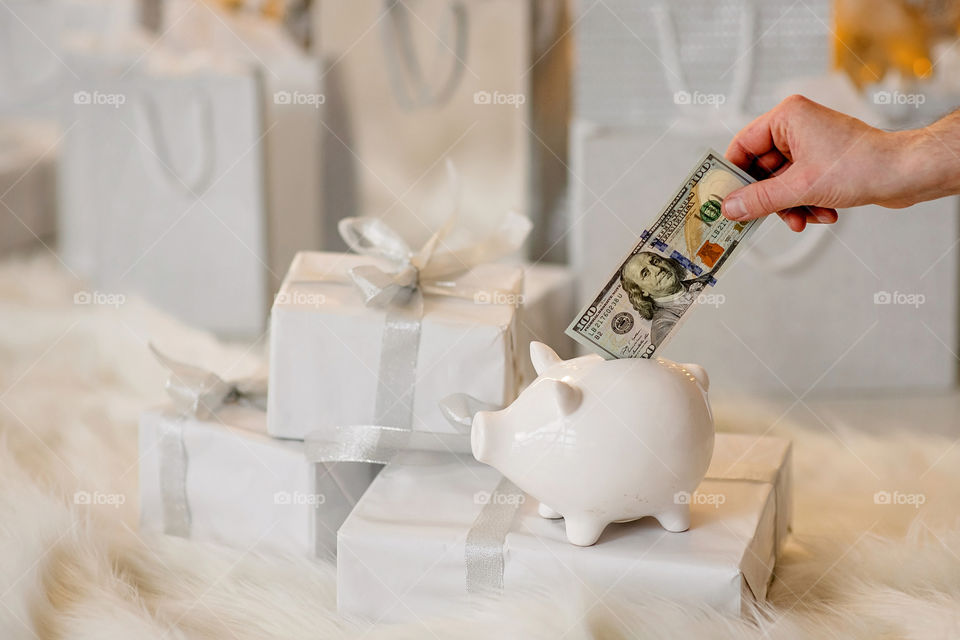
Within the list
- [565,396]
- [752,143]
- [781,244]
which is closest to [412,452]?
[565,396]

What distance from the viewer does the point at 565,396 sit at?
2.85 feet

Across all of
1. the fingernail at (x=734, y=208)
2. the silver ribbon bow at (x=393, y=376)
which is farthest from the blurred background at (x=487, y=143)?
the fingernail at (x=734, y=208)

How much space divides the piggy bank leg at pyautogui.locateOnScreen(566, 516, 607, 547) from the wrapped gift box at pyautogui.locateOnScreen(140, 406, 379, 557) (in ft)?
1.01

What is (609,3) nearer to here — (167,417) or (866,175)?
(866,175)

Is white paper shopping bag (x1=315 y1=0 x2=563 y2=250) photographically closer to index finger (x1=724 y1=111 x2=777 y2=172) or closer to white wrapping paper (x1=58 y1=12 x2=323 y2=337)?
white wrapping paper (x1=58 y1=12 x2=323 y2=337)

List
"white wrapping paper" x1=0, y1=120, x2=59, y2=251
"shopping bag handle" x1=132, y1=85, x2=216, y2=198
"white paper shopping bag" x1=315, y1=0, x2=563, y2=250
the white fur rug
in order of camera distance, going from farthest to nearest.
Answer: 1. "white wrapping paper" x1=0, y1=120, x2=59, y2=251
2. "white paper shopping bag" x1=315, y1=0, x2=563, y2=250
3. "shopping bag handle" x1=132, y1=85, x2=216, y2=198
4. the white fur rug

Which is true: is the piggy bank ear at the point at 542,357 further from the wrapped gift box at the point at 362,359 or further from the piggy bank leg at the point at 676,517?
the piggy bank leg at the point at 676,517

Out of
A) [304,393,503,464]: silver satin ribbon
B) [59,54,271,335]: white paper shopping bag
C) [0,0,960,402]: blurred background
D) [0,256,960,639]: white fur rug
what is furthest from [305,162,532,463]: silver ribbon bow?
[59,54,271,335]: white paper shopping bag

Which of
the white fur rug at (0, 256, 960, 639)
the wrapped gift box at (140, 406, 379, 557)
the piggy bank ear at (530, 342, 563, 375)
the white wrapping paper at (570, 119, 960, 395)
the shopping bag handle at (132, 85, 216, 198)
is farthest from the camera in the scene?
the shopping bag handle at (132, 85, 216, 198)

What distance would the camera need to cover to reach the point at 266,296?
221 centimetres

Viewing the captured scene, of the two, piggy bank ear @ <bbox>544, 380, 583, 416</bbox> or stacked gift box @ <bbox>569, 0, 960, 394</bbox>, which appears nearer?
piggy bank ear @ <bbox>544, 380, 583, 416</bbox>

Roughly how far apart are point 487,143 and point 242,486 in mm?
1484

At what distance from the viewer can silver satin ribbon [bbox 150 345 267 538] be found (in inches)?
43.8

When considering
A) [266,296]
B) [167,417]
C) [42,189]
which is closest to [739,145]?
[167,417]
